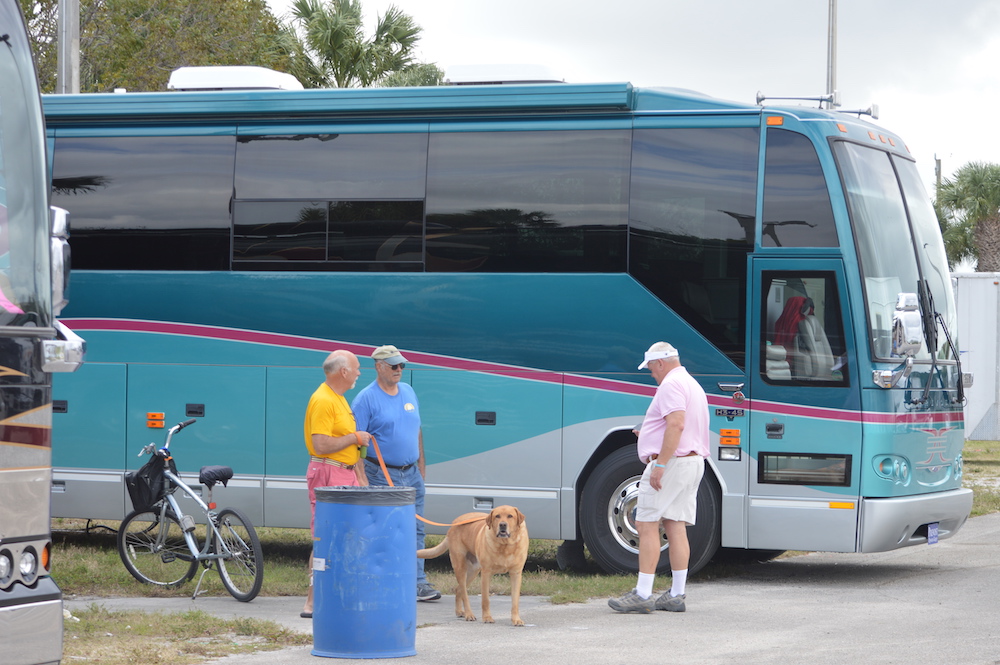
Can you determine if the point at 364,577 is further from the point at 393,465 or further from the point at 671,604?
the point at 671,604

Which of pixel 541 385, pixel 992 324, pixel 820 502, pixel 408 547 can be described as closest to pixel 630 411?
pixel 541 385

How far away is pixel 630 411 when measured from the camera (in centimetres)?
1100

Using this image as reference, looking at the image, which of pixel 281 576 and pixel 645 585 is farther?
pixel 281 576

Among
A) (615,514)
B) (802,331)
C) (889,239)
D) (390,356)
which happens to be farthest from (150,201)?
(889,239)

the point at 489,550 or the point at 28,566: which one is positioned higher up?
the point at 28,566

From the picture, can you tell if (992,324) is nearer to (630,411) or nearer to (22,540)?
(630,411)

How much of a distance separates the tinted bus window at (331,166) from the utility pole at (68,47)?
6.58 metres

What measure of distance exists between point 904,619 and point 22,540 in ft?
19.9

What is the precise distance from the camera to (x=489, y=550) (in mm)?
8719

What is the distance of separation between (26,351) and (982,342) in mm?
19139

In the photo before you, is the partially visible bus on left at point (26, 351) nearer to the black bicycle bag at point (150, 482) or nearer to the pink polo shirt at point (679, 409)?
the pink polo shirt at point (679, 409)

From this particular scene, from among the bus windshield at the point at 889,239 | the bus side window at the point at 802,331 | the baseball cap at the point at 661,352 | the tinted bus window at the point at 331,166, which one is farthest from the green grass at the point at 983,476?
the tinted bus window at the point at 331,166

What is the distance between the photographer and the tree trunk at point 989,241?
138 feet

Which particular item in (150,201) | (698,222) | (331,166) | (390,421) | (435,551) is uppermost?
(331,166)
